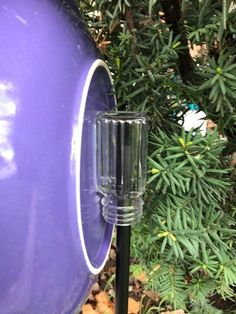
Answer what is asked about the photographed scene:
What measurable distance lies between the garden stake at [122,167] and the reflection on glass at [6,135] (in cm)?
14

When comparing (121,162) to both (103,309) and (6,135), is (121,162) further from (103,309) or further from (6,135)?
(103,309)

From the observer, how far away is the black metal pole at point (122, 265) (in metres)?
0.66

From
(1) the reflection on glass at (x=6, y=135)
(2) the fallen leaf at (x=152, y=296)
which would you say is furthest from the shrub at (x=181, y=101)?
(2) the fallen leaf at (x=152, y=296)

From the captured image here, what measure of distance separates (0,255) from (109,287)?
837mm

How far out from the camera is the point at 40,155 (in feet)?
1.70

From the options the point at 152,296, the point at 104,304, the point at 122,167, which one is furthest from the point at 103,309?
the point at 122,167

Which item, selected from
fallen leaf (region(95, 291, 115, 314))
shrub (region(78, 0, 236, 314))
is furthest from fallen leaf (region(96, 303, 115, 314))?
shrub (region(78, 0, 236, 314))

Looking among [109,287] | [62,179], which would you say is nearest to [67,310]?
[62,179]

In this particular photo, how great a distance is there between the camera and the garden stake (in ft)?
1.97

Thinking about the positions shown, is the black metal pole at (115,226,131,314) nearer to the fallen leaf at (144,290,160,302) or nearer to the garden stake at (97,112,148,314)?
the garden stake at (97,112,148,314)

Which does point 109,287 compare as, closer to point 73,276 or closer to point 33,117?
Answer: point 73,276

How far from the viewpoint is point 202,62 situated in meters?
0.69

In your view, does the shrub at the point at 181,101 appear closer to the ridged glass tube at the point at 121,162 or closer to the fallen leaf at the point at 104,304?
the ridged glass tube at the point at 121,162

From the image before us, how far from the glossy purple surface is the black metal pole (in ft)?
0.28
